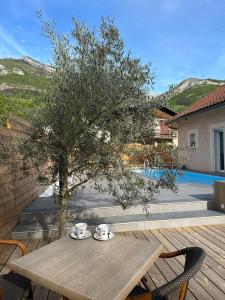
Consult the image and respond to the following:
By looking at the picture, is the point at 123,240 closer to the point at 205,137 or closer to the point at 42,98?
the point at 42,98

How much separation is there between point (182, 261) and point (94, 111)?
9.48ft

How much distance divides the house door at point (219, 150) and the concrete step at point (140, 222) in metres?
8.86

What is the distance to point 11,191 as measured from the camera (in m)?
5.79

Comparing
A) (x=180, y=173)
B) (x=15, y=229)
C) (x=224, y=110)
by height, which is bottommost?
(x=15, y=229)

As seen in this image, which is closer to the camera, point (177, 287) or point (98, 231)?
point (177, 287)

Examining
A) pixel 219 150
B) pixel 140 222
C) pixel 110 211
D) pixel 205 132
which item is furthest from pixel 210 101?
pixel 140 222

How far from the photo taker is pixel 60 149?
3.47m

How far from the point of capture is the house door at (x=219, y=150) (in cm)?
1527

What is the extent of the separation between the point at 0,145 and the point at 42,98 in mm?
850

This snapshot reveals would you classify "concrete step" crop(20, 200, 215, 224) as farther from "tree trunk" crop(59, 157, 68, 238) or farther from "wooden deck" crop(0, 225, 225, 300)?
"tree trunk" crop(59, 157, 68, 238)

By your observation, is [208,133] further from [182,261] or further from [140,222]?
[182,261]

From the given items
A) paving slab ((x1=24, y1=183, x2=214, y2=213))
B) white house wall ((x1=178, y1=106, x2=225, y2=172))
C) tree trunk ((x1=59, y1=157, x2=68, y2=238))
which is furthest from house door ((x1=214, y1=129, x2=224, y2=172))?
tree trunk ((x1=59, y1=157, x2=68, y2=238))

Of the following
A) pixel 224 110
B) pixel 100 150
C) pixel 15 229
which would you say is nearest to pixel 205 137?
pixel 224 110

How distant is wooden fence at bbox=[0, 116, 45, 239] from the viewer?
4.91m
